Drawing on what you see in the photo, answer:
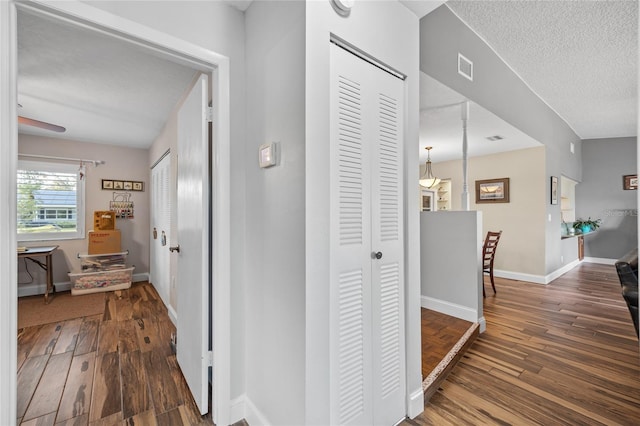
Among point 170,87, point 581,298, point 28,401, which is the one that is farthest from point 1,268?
point 581,298

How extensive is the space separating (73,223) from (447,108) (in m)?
5.60

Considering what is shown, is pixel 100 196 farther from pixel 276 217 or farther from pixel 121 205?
pixel 276 217

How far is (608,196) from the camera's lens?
6512 millimetres

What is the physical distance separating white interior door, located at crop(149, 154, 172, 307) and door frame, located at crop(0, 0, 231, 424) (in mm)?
2055

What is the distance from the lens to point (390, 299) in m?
1.60

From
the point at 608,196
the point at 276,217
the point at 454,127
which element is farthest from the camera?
the point at 608,196

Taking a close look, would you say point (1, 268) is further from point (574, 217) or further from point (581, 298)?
point (574, 217)

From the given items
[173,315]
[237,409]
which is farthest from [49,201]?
[237,409]

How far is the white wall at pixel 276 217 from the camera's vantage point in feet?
4.18

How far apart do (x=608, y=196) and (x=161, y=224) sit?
9.05 m

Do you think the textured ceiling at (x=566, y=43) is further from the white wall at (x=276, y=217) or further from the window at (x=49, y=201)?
the window at (x=49, y=201)

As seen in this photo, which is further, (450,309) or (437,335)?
(450,309)

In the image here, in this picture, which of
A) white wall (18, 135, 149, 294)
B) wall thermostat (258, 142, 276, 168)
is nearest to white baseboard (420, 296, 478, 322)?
wall thermostat (258, 142, 276, 168)

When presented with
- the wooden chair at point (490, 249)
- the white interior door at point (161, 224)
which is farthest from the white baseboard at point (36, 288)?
the wooden chair at point (490, 249)
